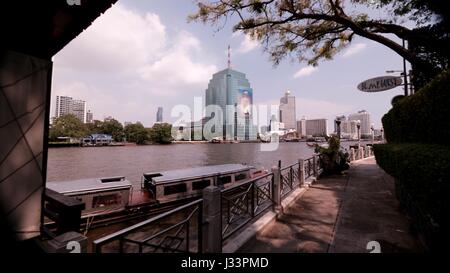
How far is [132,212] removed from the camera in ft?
46.8

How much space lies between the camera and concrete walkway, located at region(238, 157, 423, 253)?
504 cm

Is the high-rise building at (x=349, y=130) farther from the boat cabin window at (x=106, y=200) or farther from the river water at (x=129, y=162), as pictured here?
the boat cabin window at (x=106, y=200)

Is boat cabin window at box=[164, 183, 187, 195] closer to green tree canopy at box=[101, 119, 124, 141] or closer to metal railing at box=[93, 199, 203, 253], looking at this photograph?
metal railing at box=[93, 199, 203, 253]

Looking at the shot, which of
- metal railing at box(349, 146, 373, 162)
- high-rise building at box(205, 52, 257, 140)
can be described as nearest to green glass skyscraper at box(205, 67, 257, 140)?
high-rise building at box(205, 52, 257, 140)

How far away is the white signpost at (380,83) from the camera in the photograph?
10.6 meters

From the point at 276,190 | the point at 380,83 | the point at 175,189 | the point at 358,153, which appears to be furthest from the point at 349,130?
the point at 276,190

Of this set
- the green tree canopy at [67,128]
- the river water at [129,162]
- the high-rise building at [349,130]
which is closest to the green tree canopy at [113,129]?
the green tree canopy at [67,128]

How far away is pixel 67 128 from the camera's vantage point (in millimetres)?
90500

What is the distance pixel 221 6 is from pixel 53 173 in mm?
32673

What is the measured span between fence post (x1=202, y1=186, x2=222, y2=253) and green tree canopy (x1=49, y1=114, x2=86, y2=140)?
101m

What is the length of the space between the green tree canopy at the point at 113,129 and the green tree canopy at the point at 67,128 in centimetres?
1118
